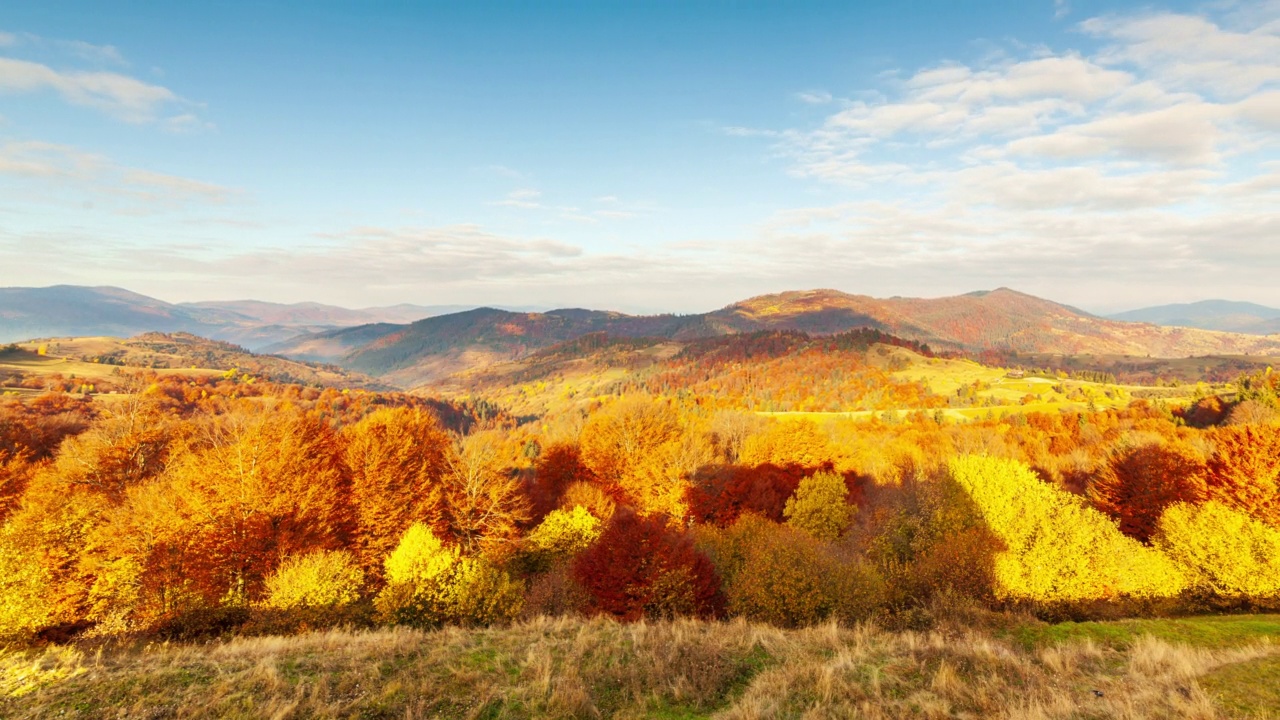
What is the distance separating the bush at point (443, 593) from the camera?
91.0 ft

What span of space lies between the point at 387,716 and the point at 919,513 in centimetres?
4472

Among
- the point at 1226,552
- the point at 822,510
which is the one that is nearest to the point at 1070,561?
the point at 1226,552

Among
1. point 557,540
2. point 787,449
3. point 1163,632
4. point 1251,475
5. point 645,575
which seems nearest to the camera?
point 1163,632

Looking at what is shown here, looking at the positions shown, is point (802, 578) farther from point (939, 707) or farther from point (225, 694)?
point (225, 694)

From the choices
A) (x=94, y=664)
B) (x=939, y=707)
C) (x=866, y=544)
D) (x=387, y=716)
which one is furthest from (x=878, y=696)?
(x=866, y=544)

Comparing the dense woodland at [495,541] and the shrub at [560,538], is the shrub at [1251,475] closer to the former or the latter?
the dense woodland at [495,541]

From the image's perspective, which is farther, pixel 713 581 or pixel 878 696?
pixel 713 581

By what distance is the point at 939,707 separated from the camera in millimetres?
11805

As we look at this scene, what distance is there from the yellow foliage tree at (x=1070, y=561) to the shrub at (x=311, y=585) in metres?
38.4

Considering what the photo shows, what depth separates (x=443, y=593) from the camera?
2875cm

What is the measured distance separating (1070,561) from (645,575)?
2555 centimetres

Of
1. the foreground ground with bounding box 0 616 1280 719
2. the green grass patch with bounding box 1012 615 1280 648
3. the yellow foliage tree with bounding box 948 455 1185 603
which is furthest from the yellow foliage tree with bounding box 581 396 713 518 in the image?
the foreground ground with bounding box 0 616 1280 719

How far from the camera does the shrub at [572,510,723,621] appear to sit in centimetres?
3003

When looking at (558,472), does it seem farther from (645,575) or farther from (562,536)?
(645,575)
